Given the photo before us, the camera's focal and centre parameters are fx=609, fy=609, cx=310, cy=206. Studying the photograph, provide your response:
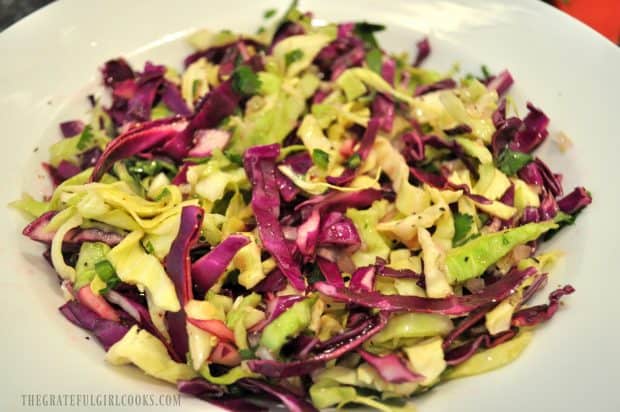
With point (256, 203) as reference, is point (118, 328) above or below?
below

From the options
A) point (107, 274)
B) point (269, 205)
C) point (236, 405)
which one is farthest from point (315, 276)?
point (107, 274)

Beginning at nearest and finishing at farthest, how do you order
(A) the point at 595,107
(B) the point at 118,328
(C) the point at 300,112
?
(B) the point at 118,328 < (A) the point at 595,107 < (C) the point at 300,112

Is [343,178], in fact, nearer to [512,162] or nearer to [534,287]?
[512,162]

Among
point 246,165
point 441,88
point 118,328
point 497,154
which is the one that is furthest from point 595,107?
point 118,328

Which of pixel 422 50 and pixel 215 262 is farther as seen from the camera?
pixel 422 50

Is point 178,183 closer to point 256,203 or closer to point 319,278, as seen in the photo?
point 256,203

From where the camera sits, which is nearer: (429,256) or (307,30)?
(429,256)
